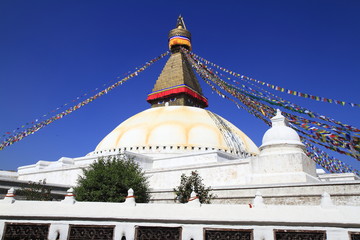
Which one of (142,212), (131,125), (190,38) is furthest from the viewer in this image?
(190,38)

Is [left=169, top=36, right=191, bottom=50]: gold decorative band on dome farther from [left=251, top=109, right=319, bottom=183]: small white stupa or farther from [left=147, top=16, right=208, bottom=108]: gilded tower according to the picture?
[left=251, top=109, right=319, bottom=183]: small white stupa

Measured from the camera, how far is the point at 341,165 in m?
12.8

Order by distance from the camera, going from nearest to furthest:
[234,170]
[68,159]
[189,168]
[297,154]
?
[297,154] < [234,170] < [189,168] < [68,159]

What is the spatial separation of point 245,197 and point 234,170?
6.70 feet

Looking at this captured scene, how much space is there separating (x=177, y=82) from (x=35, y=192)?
1483 centimetres

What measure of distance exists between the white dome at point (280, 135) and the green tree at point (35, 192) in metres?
8.49

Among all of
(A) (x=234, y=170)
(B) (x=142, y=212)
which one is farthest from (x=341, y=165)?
(B) (x=142, y=212)

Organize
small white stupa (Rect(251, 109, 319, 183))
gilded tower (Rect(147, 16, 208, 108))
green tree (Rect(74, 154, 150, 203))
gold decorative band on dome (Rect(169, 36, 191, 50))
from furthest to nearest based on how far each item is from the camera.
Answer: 1. gold decorative band on dome (Rect(169, 36, 191, 50))
2. gilded tower (Rect(147, 16, 208, 108))
3. small white stupa (Rect(251, 109, 319, 183))
4. green tree (Rect(74, 154, 150, 203))

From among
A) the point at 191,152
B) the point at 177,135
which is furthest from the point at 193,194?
the point at 177,135

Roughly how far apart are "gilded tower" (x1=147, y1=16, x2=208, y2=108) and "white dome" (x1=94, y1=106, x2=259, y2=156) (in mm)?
3270

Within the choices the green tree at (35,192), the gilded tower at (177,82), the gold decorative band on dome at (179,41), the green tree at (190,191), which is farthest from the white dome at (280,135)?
the gold decorative band on dome at (179,41)

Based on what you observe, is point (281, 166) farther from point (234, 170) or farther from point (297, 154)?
point (234, 170)

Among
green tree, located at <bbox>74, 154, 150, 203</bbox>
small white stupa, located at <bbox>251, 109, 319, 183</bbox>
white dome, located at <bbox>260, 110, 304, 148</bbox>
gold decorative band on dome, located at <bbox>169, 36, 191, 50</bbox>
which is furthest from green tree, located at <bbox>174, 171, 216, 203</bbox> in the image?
gold decorative band on dome, located at <bbox>169, 36, 191, 50</bbox>

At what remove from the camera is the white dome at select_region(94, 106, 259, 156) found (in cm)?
1720
